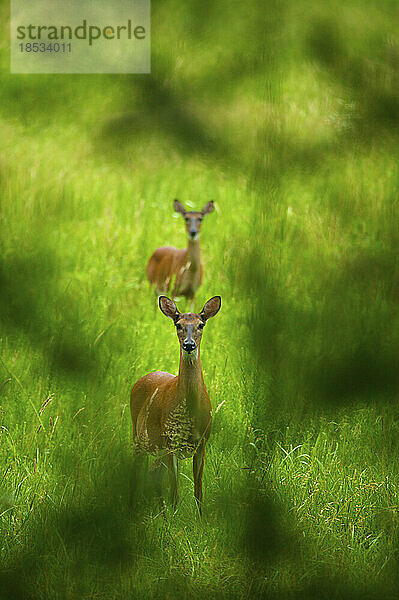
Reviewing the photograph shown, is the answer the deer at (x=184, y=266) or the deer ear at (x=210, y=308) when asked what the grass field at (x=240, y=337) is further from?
the deer at (x=184, y=266)

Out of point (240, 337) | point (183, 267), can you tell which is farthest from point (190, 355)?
point (183, 267)

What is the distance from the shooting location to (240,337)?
1.35 metres

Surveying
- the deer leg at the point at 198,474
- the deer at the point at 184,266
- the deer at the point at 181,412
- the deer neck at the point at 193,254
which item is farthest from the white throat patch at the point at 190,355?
the deer neck at the point at 193,254

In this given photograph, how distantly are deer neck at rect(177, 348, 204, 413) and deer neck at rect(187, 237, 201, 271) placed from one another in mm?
1552

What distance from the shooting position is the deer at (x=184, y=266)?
2.65 metres

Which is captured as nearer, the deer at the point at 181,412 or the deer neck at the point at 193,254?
the deer at the point at 181,412

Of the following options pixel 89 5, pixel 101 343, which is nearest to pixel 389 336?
pixel 101 343

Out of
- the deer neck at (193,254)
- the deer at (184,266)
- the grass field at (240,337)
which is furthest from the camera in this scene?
the deer neck at (193,254)

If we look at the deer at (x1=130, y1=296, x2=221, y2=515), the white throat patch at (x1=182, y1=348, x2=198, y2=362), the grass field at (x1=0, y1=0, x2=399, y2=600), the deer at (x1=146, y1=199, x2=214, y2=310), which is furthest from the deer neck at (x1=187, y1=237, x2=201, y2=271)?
the white throat patch at (x1=182, y1=348, x2=198, y2=362)

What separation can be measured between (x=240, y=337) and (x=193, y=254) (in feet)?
4.86

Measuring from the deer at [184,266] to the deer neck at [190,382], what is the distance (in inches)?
49.8

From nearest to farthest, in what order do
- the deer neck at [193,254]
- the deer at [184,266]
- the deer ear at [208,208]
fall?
1. the deer ear at [208,208]
2. the deer at [184,266]
3. the deer neck at [193,254]

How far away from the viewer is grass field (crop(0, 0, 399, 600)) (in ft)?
3.91

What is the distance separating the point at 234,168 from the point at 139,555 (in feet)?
2.98
